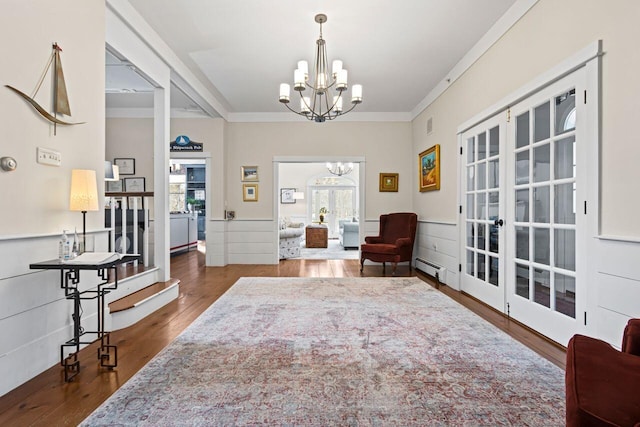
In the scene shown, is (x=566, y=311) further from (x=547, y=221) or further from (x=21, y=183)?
(x=21, y=183)

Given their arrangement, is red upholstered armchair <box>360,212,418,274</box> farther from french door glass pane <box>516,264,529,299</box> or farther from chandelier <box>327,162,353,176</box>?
chandelier <box>327,162,353,176</box>

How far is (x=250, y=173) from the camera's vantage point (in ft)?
20.3

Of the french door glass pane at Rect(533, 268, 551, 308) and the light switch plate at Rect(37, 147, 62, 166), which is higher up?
the light switch plate at Rect(37, 147, 62, 166)

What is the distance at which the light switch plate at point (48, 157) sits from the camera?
2028mm

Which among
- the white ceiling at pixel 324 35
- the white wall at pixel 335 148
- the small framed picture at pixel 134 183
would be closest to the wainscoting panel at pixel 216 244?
the white wall at pixel 335 148

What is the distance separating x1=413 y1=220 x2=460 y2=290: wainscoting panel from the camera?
14.1 feet

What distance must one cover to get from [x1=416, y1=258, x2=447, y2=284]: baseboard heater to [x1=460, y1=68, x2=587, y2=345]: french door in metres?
0.80

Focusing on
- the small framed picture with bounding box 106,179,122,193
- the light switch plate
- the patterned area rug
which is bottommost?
the patterned area rug

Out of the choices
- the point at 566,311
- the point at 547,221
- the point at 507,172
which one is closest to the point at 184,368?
the point at 566,311

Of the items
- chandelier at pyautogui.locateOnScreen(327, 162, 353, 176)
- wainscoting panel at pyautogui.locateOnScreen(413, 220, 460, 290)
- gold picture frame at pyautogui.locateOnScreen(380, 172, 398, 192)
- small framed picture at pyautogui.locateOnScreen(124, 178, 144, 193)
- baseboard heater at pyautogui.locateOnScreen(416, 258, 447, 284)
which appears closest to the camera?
wainscoting panel at pyautogui.locateOnScreen(413, 220, 460, 290)

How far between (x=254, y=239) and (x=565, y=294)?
4.87m

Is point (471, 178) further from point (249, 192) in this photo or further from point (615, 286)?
point (249, 192)

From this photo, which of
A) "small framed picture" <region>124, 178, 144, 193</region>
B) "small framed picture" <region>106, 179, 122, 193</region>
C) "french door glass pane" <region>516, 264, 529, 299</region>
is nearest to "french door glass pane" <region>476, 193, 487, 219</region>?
"french door glass pane" <region>516, 264, 529, 299</region>

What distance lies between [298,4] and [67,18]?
1753mm
